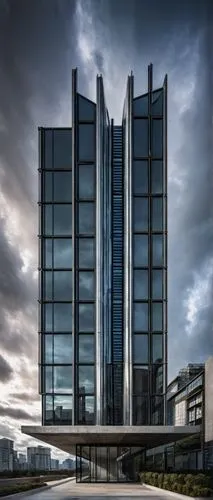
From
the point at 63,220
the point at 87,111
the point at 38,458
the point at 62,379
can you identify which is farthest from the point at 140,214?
the point at 38,458

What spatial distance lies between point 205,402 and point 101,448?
128 inches

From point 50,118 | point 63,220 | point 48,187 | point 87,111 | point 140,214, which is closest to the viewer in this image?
point 50,118

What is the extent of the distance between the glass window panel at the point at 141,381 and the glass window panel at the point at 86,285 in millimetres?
1680

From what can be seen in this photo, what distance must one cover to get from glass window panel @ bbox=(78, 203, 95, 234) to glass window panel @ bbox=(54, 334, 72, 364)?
6.80ft

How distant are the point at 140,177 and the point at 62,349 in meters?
3.69

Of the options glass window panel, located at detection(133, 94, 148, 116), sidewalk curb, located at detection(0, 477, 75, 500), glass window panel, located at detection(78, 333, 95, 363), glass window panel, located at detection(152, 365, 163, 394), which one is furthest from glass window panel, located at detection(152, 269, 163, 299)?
sidewalk curb, located at detection(0, 477, 75, 500)

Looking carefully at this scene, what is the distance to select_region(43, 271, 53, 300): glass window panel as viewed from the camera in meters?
12.0

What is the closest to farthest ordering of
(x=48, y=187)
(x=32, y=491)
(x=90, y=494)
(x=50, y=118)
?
(x=50, y=118), (x=90, y=494), (x=32, y=491), (x=48, y=187)

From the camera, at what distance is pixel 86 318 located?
40.0 ft

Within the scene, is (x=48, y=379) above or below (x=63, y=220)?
below

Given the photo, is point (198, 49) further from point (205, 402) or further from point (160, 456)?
point (160, 456)

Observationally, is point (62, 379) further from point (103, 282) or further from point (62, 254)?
point (62, 254)

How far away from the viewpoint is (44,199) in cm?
1174

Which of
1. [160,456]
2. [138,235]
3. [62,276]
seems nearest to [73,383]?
[62,276]
